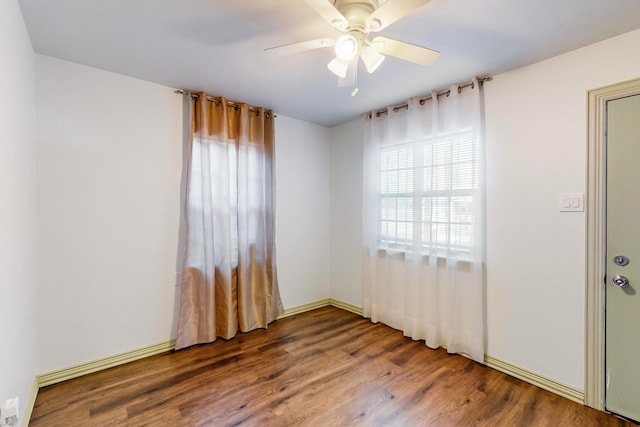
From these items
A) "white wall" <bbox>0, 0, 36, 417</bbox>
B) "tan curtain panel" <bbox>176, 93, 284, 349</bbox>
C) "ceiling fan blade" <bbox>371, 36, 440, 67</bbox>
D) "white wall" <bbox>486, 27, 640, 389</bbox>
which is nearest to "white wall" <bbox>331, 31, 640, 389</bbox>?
"white wall" <bbox>486, 27, 640, 389</bbox>

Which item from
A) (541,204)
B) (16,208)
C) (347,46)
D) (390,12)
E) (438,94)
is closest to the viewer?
(390,12)

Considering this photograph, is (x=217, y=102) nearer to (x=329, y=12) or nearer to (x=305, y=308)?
(x=329, y=12)

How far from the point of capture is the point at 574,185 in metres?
1.92

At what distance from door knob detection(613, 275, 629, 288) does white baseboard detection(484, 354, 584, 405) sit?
738 millimetres

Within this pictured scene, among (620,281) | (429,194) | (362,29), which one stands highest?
(362,29)

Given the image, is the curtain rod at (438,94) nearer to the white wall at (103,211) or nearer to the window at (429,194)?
the window at (429,194)

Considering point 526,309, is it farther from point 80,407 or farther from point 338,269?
point 80,407

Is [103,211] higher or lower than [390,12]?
lower

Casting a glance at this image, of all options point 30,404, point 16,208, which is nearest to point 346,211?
point 16,208

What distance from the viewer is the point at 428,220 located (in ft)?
8.73

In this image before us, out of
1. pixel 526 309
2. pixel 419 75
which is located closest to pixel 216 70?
pixel 419 75

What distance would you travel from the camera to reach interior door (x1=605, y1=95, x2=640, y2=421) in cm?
171

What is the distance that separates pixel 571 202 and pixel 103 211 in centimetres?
338

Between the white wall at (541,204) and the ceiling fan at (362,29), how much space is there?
1.08 m
